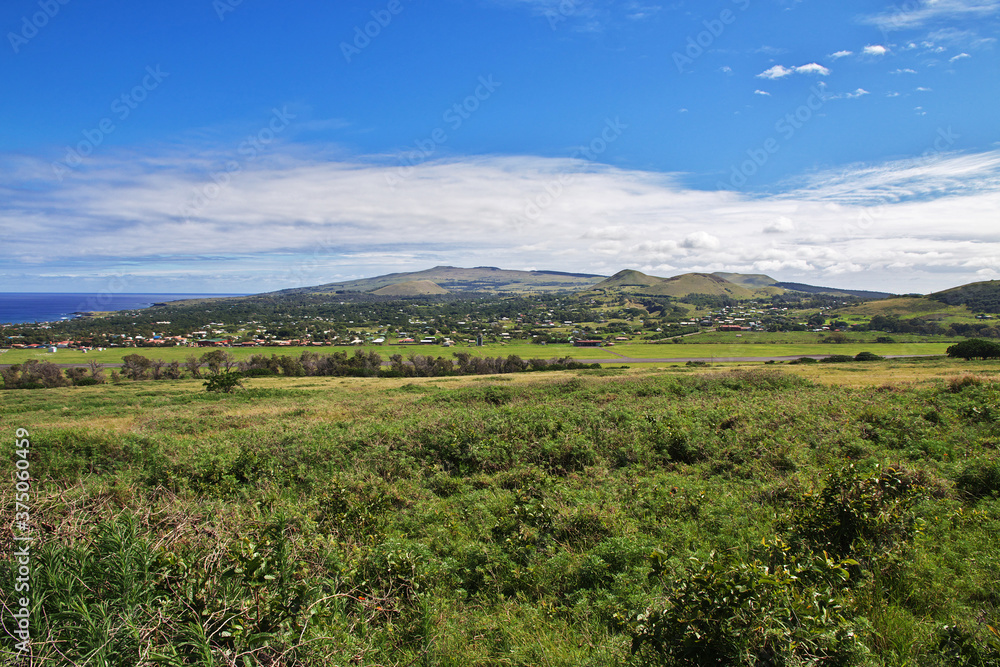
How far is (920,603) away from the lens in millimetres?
5441

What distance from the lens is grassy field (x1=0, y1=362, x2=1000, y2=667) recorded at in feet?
12.8

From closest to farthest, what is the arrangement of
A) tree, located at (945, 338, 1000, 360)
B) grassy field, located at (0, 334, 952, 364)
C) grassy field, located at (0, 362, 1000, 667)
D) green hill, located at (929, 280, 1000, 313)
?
grassy field, located at (0, 362, 1000, 667) < tree, located at (945, 338, 1000, 360) < grassy field, located at (0, 334, 952, 364) < green hill, located at (929, 280, 1000, 313)

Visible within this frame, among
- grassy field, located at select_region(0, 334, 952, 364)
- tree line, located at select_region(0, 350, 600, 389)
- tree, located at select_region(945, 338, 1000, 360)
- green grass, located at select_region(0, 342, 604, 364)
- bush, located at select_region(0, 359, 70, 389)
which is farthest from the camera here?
green grass, located at select_region(0, 342, 604, 364)

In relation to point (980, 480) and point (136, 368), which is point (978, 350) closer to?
point (980, 480)

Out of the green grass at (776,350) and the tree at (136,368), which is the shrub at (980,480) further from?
the green grass at (776,350)

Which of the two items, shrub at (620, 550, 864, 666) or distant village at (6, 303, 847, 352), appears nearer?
shrub at (620, 550, 864, 666)

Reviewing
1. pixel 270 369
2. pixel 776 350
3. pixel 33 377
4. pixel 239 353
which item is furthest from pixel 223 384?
pixel 776 350

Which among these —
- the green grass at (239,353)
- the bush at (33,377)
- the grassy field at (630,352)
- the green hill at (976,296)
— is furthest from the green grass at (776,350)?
the bush at (33,377)

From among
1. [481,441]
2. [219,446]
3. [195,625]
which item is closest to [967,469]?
[481,441]

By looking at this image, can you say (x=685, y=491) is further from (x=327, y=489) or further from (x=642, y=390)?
(x=642, y=390)

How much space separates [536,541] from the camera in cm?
788

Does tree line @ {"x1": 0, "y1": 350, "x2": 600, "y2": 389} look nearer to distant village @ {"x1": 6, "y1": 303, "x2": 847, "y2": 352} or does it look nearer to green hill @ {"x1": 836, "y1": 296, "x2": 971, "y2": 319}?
distant village @ {"x1": 6, "y1": 303, "x2": 847, "y2": 352}

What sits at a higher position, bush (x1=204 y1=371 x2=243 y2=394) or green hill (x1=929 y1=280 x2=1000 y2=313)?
green hill (x1=929 y1=280 x2=1000 y2=313)

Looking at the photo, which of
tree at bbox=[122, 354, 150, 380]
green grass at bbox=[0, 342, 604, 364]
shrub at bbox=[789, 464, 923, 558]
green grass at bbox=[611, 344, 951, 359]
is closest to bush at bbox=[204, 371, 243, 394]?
tree at bbox=[122, 354, 150, 380]
